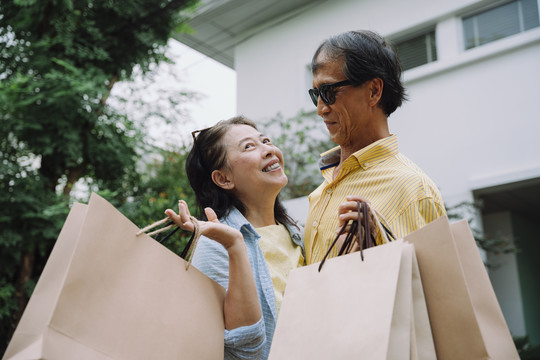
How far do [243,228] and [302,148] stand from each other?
18.4 ft

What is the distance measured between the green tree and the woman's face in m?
3.43

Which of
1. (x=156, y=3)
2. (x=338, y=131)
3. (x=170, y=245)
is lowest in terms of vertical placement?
(x=170, y=245)

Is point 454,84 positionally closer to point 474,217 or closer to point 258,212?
point 474,217

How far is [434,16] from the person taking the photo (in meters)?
6.54

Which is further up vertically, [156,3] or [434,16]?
[156,3]

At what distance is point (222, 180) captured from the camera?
212 centimetres

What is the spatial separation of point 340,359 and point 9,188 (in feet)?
16.8

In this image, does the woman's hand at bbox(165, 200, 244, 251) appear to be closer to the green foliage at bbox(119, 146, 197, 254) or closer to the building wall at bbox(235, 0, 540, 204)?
the green foliage at bbox(119, 146, 197, 254)

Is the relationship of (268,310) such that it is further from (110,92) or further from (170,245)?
(110,92)

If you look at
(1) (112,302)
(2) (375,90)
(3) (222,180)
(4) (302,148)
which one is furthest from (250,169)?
(4) (302,148)

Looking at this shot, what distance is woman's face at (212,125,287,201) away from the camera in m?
2.04

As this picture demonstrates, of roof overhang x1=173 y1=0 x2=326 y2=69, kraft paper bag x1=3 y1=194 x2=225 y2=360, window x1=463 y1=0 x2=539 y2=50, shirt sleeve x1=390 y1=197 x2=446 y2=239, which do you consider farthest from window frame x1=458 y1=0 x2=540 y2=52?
kraft paper bag x1=3 y1=194 x2=225 y2=360

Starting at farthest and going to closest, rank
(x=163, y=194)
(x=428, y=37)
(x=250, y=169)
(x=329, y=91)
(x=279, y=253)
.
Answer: (x=428, y=37) → (x=163, y=194) → (x=250, y=169) → (x=279, y=253) → (x=329, y=91)

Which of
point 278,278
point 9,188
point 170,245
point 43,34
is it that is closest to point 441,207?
point 278,278
